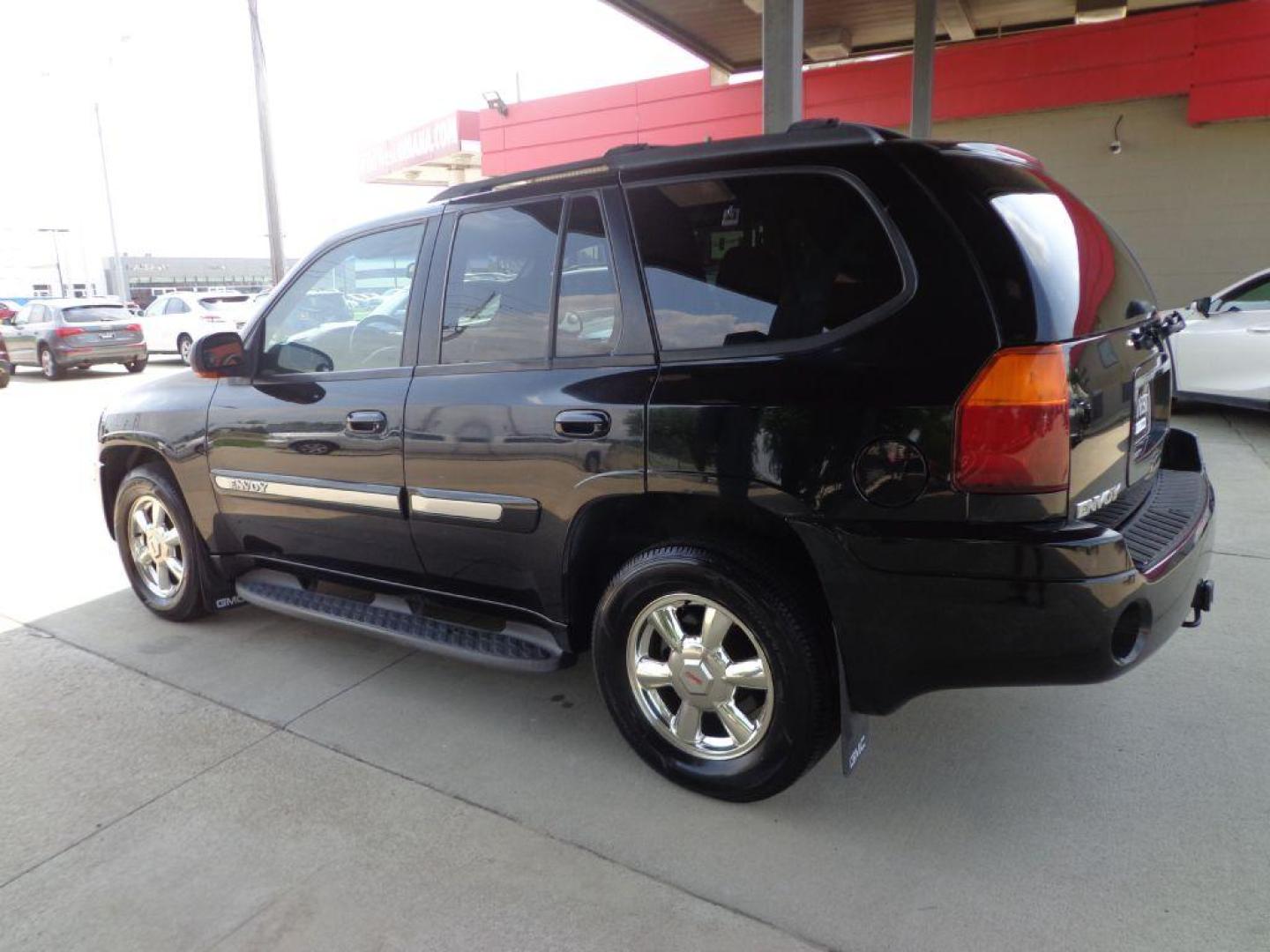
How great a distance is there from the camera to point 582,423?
279cm

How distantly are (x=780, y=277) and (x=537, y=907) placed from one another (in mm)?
1855

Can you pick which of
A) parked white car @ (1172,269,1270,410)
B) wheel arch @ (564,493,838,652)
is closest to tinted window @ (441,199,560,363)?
wheel arch @ (564,493,838,652)

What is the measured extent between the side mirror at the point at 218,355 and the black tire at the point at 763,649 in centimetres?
211

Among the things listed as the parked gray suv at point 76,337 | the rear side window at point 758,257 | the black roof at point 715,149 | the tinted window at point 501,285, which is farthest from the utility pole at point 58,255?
the rear side window at point 758,257

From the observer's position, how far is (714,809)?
9.12 feet

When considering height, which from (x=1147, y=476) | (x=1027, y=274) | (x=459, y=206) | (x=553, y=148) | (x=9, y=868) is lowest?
(x=9, y=868)

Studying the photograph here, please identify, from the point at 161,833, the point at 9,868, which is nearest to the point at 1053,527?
the point at 161,833

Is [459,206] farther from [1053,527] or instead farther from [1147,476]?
[1147,476]

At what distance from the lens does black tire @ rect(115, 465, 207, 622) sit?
4.22 m

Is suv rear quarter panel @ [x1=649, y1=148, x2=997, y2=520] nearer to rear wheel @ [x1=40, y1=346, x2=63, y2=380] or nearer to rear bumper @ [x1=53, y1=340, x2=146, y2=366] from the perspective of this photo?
rear bumper @ [x1=53, y1=340, x2=146, y2=366]

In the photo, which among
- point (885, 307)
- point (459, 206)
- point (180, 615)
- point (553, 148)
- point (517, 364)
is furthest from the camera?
point (553, 148)

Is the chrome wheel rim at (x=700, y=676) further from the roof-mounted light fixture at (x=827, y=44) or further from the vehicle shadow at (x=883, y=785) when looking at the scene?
the roof-mounted light fixture at (x=827, y=44)

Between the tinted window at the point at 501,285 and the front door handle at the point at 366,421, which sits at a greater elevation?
the tinted window at the point at 501,285

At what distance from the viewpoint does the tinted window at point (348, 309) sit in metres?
3.47
